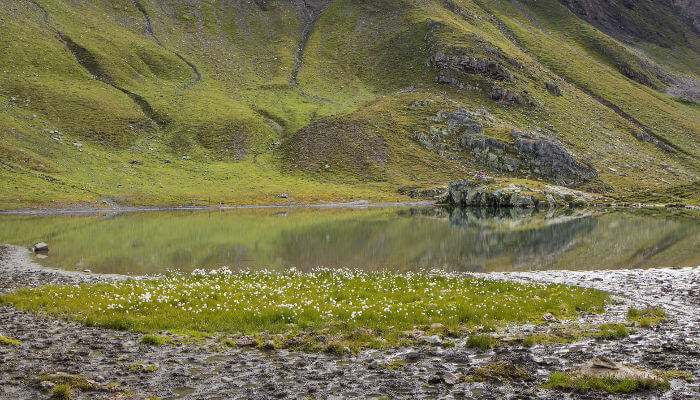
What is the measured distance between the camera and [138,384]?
12.0 metres

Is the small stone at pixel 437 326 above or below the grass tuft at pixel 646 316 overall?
above

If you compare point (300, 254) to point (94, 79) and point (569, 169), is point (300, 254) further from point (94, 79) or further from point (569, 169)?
point (94, 79)

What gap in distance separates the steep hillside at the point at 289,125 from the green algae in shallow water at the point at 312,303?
76.2 meters

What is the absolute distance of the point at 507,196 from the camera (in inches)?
4158

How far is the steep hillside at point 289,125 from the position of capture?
363 ft

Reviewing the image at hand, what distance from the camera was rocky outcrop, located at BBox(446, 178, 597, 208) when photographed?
10419cm

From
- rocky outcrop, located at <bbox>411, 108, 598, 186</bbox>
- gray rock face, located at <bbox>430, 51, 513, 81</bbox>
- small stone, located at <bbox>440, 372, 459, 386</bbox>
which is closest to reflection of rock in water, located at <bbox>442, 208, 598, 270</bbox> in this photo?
small stone, located at <bbox>440, 372, 459, 386</bbox>

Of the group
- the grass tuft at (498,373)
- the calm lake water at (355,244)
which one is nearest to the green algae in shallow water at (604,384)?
the grass tuft at (498,373)

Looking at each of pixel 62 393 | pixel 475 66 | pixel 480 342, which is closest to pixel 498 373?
pixel 480 342

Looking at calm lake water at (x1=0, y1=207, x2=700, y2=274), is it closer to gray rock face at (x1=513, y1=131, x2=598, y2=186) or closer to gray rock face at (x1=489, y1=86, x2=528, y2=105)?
gray rock face at (x1=513, y1=131, x2=598, y2=186)

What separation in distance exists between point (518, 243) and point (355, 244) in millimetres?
16382

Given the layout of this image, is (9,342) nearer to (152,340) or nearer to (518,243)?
(152,340)

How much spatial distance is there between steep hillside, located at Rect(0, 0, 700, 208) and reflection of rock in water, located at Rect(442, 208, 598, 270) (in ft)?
180

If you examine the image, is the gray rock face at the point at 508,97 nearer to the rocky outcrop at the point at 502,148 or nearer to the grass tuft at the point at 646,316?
the rocky outcrop at the point at 502,148
